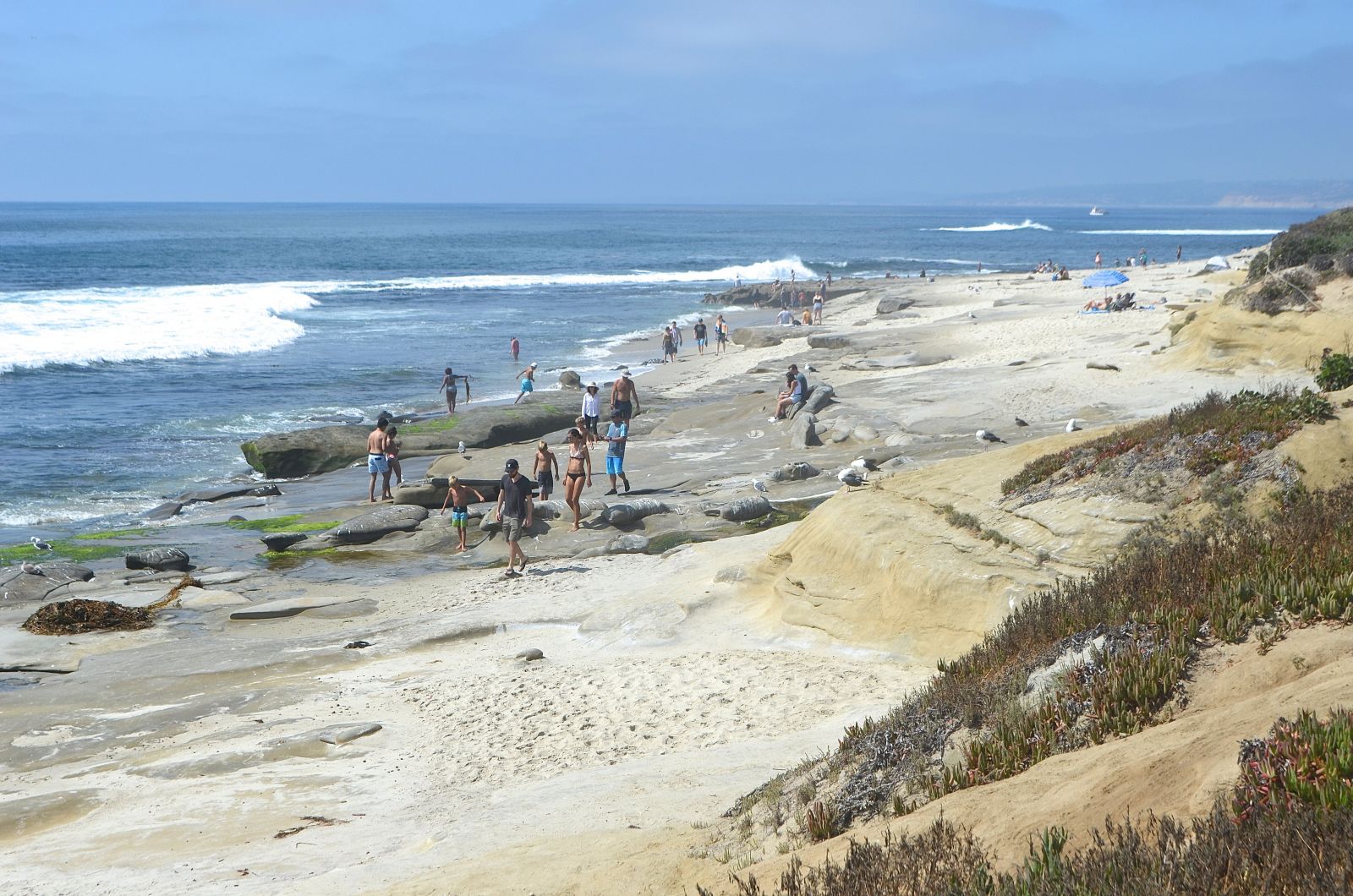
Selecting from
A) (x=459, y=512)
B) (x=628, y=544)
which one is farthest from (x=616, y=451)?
(x=628, y=544)

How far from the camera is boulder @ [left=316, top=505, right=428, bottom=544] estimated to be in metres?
17.1

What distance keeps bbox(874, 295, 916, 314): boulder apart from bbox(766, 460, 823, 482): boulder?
97.8 feet

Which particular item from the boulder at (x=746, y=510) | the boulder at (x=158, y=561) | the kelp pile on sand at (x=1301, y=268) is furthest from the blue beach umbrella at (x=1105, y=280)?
the boulder at (x=158, y=561)

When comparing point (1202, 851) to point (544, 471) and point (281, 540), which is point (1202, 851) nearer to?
point (544, 471)

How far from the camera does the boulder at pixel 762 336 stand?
39.7 metres

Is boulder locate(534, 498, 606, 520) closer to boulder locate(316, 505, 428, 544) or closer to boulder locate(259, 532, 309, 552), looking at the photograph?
boulder locate(316, 505, 428, 544)

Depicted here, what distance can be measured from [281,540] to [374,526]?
1.34 metres

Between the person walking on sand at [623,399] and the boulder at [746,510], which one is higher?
the person walking on sand at [623,399]

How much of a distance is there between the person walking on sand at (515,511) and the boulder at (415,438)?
8442mm

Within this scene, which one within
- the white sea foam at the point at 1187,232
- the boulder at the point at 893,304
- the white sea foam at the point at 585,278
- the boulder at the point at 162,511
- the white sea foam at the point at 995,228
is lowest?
the boulder at the point at 162,511

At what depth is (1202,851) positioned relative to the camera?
3645mm

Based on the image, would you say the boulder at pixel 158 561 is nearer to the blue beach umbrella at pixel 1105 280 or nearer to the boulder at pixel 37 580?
the boulder at pixel 37 580

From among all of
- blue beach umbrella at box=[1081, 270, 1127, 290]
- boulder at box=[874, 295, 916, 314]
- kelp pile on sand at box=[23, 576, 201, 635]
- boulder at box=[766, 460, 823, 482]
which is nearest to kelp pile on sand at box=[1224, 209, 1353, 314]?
boulder at box=[766, 460, 823, 482]

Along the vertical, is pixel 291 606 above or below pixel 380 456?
below
